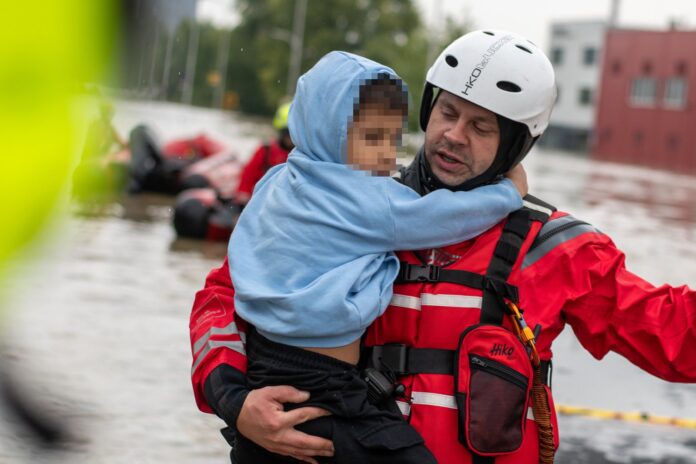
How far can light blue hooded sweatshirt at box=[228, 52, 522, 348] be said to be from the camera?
235 cm

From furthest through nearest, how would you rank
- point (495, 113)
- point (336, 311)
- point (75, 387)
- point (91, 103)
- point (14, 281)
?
point (75, 387) → point (495, 113) → point (336, 311) → point (14, 281) → point (91, 103)

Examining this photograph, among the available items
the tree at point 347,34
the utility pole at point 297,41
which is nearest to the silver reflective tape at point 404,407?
the tree at point 347,34

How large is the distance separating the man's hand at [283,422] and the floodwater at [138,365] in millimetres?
413

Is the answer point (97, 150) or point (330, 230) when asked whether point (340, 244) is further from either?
point (97, 150)

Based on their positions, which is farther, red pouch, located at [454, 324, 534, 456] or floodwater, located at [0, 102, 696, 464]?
red pouch, located at [454, 324, 534, 456]

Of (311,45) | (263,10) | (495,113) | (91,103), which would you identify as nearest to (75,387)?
(495,113)

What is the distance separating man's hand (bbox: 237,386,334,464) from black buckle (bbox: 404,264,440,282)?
39 cm

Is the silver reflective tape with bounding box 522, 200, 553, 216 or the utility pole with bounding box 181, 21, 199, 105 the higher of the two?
the utility pole with bounding box 181, 21, 199, 105

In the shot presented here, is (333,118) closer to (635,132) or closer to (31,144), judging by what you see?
(31,144)

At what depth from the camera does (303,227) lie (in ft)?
7.91

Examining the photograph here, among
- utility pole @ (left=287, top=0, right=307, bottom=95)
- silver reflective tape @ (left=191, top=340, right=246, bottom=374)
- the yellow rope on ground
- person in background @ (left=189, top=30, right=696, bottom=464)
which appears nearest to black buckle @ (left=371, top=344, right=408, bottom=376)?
person in background @ (left=189, top=30, right=696, bottom=464)

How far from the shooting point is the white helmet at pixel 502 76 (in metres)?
2.74

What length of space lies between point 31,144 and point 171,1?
264mm

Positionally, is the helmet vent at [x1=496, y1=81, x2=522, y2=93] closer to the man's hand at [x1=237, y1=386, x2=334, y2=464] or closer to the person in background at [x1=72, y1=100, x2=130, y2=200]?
the man's hand at [x1=237, y1=386, x2=334, y2=464]
